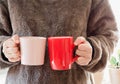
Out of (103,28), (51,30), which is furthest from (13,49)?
(103,28)

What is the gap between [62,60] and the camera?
0.66 metres

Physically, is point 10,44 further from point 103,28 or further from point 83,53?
point 103,28

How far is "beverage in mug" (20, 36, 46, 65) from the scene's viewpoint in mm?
665

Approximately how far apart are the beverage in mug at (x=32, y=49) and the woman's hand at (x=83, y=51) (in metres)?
0.10

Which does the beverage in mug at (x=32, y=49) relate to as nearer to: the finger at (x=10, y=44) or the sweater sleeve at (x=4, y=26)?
the finger at (x=10, y=44)

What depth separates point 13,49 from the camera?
0.71 meters

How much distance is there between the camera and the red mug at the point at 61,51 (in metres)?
0.64

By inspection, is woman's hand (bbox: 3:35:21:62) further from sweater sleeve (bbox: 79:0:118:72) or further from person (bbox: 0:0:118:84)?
sweater sleeve (bbox: 79:0:118:72)

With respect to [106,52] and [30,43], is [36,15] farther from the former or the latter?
[106,52]

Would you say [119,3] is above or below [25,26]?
above

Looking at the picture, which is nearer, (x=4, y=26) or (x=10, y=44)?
(x=10, y=44)

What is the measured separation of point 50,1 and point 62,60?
0.79ft

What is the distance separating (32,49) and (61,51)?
0.09 meters

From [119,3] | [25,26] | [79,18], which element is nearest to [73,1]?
[79,18]
